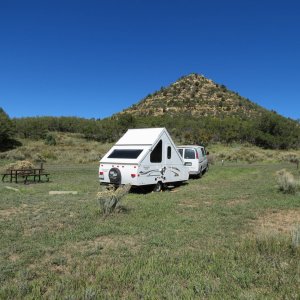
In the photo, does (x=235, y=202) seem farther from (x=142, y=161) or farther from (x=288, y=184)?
(x=142, y=161)

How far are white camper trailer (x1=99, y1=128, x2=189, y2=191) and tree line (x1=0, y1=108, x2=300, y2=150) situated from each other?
119 ft

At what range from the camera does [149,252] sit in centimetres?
620

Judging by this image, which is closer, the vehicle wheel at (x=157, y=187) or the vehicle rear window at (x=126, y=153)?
the vehicle rear window at (x=126, y=153)

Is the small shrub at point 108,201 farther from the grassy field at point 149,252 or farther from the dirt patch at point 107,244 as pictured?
the dirt patch at point 107,244

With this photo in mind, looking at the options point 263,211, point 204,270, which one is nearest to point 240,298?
point 204,270

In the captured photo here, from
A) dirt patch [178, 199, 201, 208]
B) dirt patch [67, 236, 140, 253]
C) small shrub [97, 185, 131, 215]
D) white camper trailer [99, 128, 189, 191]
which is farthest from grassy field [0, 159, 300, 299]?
white camper trailer [99, 128, 189, 191]

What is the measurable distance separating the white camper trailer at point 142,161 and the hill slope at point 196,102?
185 ft

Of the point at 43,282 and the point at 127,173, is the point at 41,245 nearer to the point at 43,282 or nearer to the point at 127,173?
the point at 43,282

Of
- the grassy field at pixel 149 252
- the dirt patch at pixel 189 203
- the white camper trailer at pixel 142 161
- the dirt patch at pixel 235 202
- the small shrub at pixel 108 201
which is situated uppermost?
the white camper trailer at pixel 142 161

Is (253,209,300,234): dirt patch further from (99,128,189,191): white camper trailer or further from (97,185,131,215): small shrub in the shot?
(99,128,189,191): white camper trailer

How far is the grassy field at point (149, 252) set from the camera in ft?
15.0

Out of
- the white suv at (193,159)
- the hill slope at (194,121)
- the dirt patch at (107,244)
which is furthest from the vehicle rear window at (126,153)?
the hill slope at (194,121)

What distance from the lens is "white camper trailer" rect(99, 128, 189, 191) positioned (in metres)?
14.2

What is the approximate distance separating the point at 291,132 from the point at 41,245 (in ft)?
174
